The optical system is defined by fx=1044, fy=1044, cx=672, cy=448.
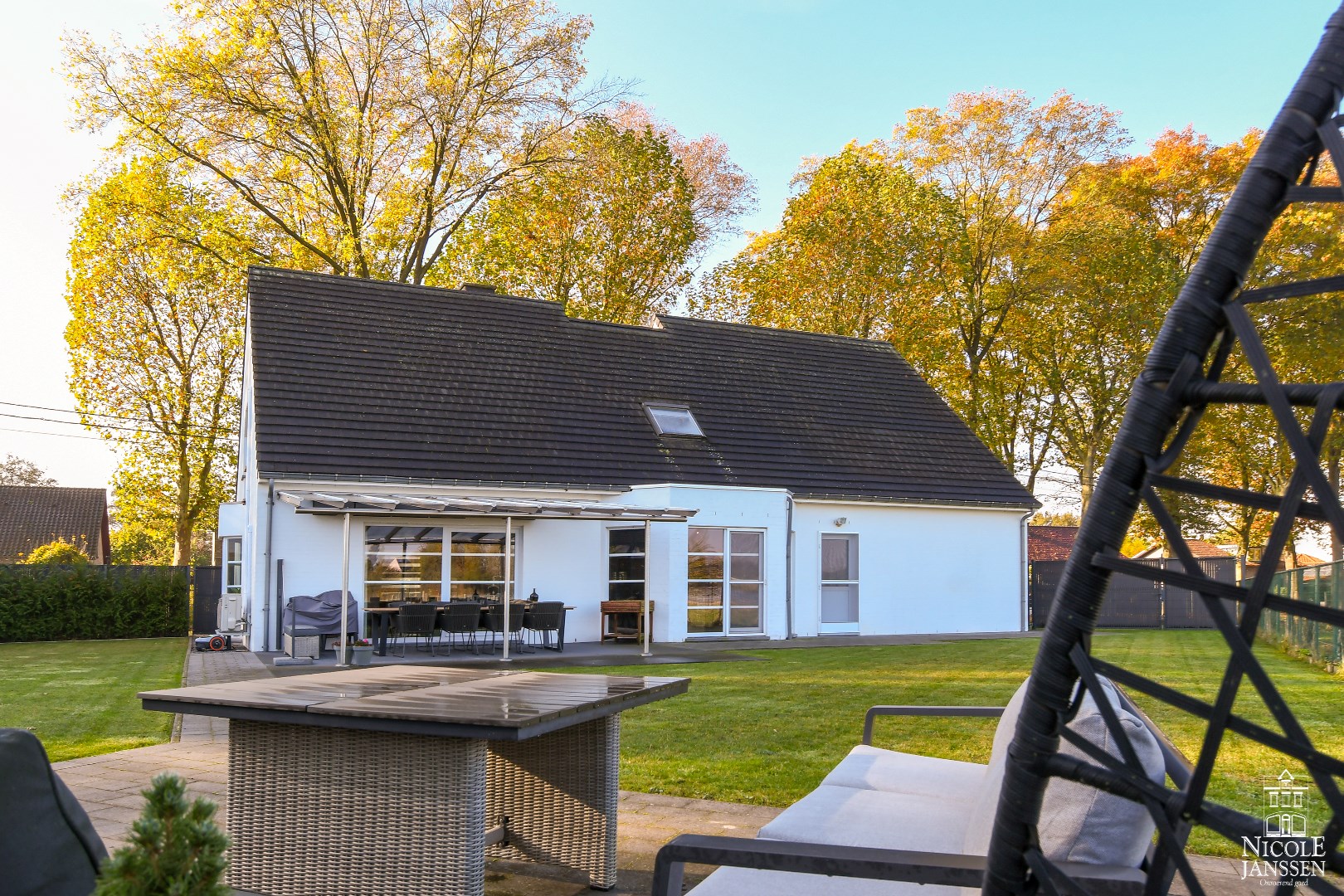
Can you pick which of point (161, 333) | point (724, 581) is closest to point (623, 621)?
point (724, 581)

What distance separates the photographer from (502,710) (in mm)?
3639

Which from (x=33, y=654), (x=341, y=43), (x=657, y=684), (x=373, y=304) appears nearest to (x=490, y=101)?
(x=341, y=43)

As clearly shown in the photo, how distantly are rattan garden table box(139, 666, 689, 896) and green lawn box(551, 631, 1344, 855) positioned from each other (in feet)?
6.14

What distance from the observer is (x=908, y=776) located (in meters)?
4.12

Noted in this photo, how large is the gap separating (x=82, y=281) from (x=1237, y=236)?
33975 mm

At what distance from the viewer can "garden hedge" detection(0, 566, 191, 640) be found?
22.1 metres

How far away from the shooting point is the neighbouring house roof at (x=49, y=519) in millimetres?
42969

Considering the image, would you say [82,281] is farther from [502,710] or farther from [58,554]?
[502,710]

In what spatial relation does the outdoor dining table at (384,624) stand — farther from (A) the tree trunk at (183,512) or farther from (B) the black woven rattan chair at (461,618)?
(A) the tree trunk at (183,512)

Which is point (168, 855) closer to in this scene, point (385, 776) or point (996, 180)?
point (385, 776)

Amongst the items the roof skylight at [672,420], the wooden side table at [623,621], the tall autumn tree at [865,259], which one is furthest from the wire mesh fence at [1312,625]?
the tall autumn tree at [865,259]

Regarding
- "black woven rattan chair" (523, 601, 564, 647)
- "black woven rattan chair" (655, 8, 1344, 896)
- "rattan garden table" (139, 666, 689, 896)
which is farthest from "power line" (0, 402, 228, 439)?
"black woven rattan chair" (655, 8, 1344, 896)

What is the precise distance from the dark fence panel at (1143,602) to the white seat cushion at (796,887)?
2693 centimetres

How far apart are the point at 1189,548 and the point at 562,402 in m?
19.5
